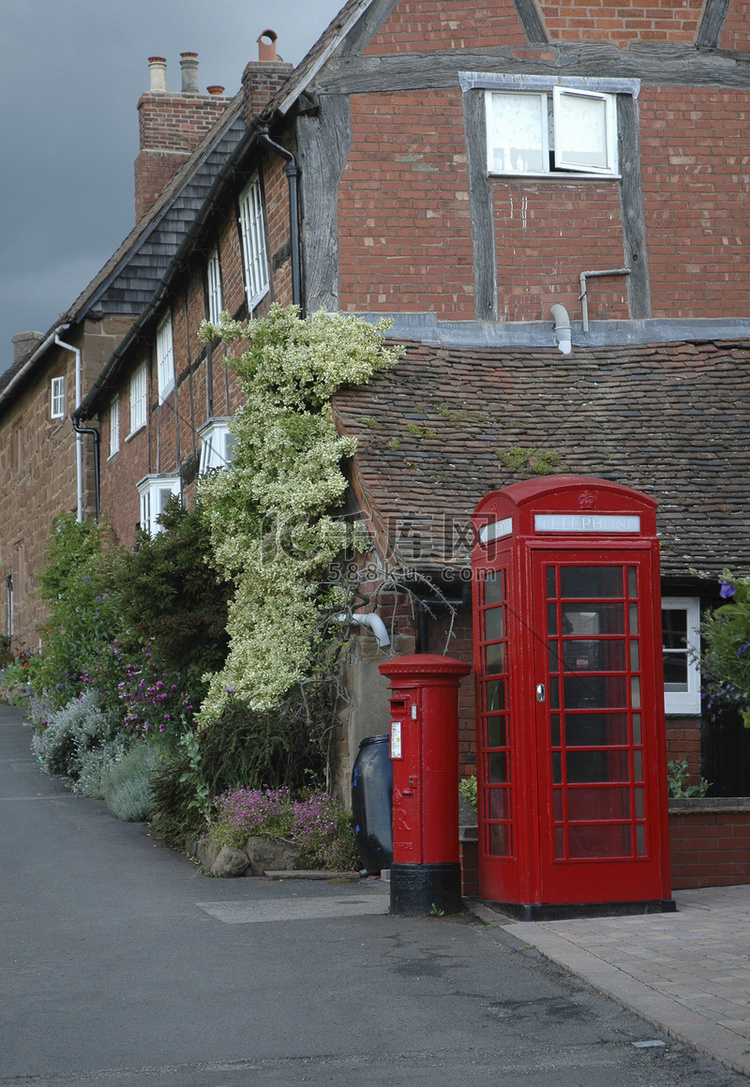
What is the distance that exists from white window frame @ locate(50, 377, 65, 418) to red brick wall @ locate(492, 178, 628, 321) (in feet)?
54.8

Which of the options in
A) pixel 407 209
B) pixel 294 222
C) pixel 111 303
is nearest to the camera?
pixel 294 222

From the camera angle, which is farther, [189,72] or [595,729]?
[189,72]

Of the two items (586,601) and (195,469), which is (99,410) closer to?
(195,469)

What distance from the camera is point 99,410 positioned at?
2575cm

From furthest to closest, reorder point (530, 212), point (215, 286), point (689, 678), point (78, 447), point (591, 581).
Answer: point (78, 447) → point (215, 286) → point (530, 212) → point (689, 678) → point (591, 581)

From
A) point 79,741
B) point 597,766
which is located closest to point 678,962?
point 597,766

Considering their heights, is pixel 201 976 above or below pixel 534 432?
below

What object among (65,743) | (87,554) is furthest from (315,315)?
(87,554)

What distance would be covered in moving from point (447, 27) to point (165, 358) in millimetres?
8141

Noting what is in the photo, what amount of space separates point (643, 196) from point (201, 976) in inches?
405

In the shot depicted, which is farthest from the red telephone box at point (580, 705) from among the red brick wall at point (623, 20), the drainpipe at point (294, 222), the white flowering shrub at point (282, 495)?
the red brick wall at point (623, 20)

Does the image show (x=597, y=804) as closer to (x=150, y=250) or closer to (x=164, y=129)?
(x=150, y=250)

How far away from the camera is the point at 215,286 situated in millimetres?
16844

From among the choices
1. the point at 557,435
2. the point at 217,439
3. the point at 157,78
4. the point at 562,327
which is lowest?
the point at 557,435
